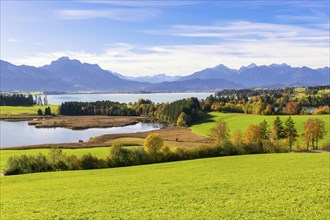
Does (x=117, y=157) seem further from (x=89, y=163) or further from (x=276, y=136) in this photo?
(x=276, y=136)

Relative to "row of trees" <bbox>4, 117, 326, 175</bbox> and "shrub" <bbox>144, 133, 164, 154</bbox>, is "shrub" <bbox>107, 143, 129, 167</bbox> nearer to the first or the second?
"row of trees" <bbox>4, 117, 326, 175</bbox>

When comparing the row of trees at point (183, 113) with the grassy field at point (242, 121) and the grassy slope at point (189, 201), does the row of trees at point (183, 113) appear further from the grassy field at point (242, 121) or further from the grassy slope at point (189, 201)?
the grassy slope at point (189, 201)

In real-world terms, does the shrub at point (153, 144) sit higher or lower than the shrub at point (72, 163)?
higher

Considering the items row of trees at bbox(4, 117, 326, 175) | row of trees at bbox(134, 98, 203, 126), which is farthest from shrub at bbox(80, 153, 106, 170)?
row of trees at bbox(134, 98, 203, 126)

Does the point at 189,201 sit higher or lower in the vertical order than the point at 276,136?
higher

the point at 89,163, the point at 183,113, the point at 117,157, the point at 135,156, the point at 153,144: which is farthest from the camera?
the point at 183,113

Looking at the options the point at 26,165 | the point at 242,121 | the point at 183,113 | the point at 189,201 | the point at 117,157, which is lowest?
the point at 26,165

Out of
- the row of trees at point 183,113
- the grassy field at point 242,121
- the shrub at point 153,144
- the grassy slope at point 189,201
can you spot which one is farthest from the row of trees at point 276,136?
the row of trees at point 183,113

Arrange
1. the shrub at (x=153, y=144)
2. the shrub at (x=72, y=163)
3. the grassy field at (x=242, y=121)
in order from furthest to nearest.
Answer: the grassy field at (x=242, y=121) < the shrub at (x=153, y=144) < the shrub at (x=72, y=163)

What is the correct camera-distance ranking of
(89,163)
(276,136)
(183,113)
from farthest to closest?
(183,113) < (276,136) < (89,163)

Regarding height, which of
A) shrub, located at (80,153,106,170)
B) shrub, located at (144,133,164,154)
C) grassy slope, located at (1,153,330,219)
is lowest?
shrub, located at (80,153,106,170)

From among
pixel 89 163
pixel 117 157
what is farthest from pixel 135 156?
pixel 89 163

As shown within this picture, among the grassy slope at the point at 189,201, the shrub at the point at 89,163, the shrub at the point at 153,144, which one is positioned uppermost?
Result: the grassy slope at the point at 189,201

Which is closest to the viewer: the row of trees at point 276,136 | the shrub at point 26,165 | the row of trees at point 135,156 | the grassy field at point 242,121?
the shrub at point 26,165
